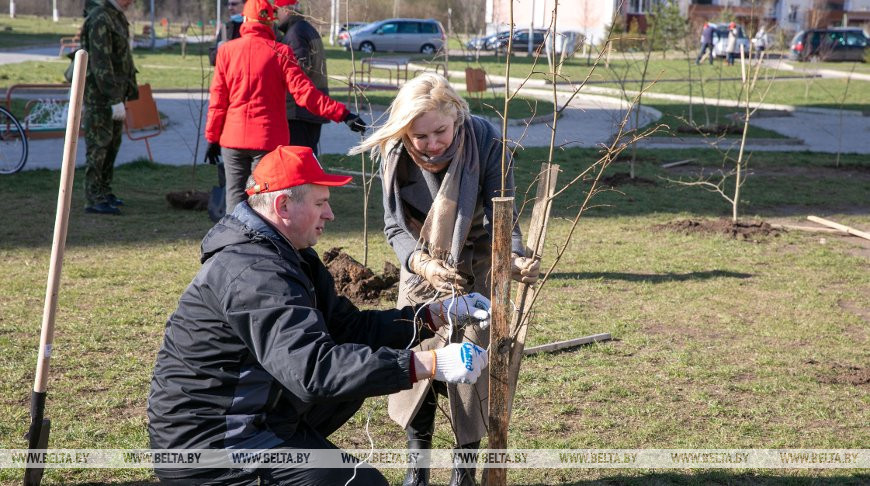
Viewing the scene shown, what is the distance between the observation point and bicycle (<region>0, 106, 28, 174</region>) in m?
9.96

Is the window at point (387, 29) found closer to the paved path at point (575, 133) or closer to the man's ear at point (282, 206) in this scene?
the paved path at point (575, 133)

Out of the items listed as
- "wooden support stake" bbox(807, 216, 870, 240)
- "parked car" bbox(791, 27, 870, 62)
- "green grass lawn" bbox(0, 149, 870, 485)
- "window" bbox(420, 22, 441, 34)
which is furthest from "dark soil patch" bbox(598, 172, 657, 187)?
"parked car" bbox(791, 27, 870, 62)

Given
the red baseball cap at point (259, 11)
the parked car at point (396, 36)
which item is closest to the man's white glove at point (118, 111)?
the red baseball cap at point (259, 11)

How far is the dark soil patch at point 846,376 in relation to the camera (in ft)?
15.7

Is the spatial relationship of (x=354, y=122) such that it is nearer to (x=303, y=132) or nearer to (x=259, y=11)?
(x=259, y=11)

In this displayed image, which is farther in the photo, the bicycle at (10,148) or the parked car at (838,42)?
the parked car at (838,42)

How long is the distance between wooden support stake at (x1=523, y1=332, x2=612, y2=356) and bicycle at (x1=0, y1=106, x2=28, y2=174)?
23.4 ft

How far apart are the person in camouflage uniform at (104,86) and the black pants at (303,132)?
1.91 metres

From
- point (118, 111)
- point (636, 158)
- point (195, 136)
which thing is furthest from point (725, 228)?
point (195, 136)

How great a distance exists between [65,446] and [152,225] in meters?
4.55

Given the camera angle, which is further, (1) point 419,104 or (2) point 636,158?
(2) point 636,158

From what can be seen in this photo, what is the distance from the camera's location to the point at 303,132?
23.6ft

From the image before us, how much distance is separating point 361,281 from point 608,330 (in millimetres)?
1668

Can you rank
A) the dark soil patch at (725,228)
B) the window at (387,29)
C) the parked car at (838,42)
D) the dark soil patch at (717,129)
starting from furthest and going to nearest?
the parked car at (838,42) < the window at (387,29) < the dark soil patch at (717,129) < the dark soil patch at (725,228)
